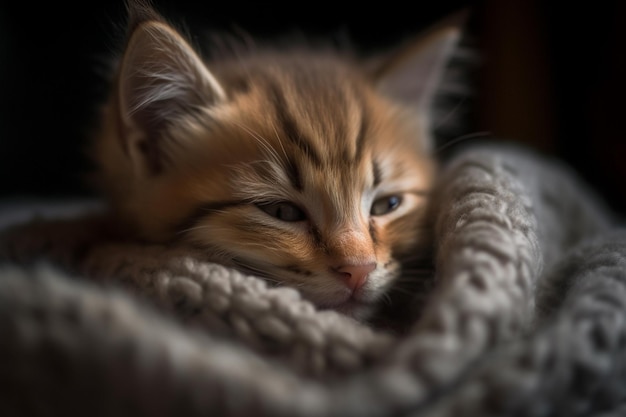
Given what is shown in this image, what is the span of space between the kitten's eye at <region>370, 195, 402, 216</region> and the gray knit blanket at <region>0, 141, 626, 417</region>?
222 mm

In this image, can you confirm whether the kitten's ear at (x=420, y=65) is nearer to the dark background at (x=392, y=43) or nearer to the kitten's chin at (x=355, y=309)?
the dark background at (x=392, y=43)

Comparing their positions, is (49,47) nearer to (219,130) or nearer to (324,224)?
(219,130)

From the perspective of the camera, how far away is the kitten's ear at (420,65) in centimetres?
117

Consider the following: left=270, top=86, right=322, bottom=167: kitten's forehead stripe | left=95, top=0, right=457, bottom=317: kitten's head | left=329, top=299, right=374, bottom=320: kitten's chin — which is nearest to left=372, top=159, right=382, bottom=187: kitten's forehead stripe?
left=95, top=0, right=457, bottom=317: kitten's head

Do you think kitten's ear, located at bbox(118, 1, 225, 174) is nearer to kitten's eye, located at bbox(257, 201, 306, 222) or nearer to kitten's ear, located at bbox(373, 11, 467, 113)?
kitten's eye, located at bbox(257, 201, 306, 222)

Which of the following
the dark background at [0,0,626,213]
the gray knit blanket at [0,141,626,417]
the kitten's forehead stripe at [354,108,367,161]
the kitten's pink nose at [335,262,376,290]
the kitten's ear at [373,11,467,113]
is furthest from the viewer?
the dark background at [0,0,626,213]

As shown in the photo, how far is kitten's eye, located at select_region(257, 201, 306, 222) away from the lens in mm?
890

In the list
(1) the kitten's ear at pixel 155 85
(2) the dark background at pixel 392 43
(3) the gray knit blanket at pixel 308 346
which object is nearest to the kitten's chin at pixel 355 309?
(3) the gray knit blanket at pixel 308 346

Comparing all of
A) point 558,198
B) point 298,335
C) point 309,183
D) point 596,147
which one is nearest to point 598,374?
point 298,335

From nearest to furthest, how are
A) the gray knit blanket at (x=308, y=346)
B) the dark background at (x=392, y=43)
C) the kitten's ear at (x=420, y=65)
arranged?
the gray knit blanket at (x=308, y=346) → the kitten's ear at (x=420, y=65) → the dark background at (x=392, y=43)

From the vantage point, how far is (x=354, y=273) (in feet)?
2.67

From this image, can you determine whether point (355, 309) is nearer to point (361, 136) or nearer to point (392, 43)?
point (361, 136)

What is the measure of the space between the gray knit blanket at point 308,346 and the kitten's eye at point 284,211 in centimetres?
16

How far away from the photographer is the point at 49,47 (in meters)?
1.64
